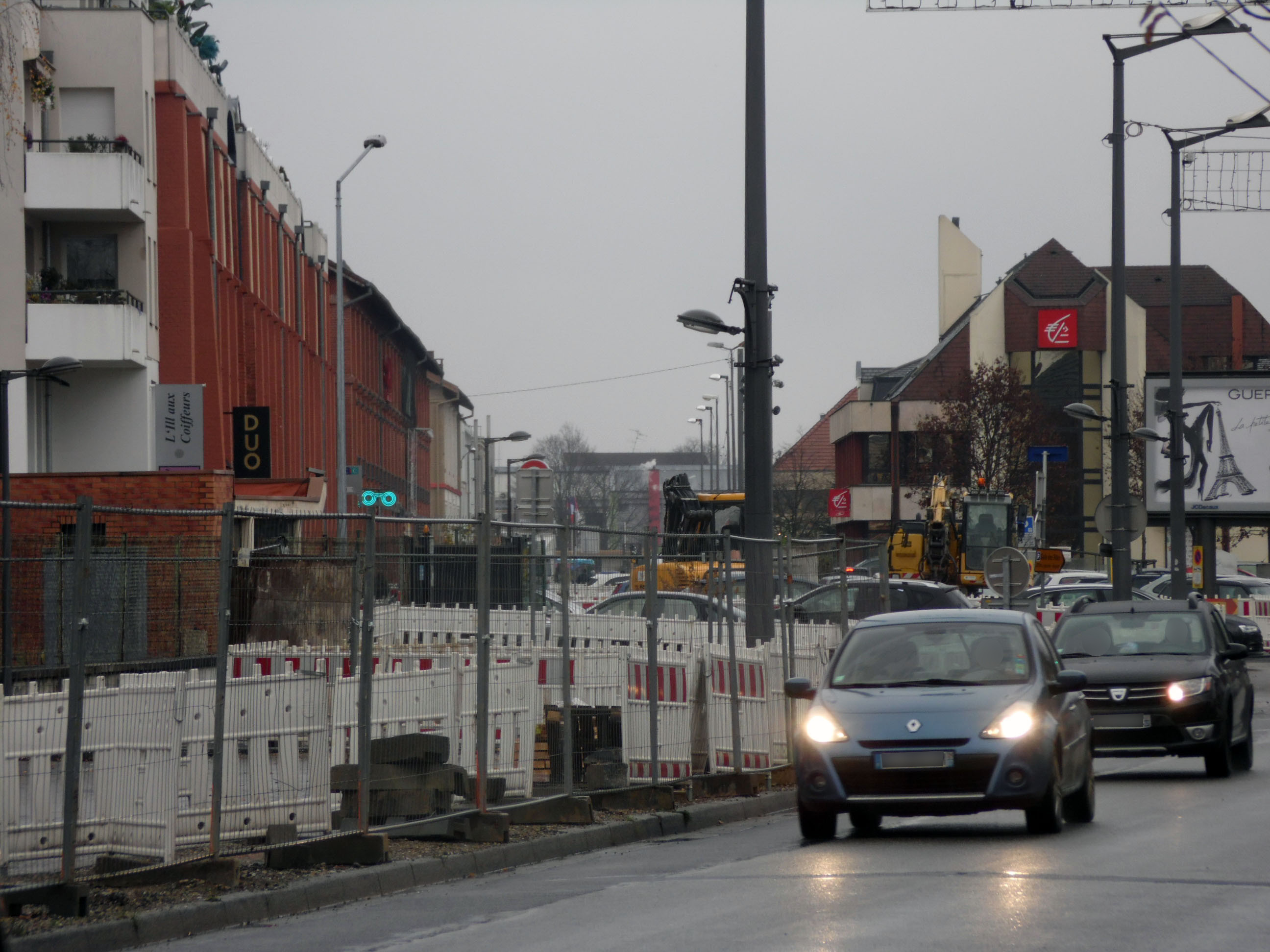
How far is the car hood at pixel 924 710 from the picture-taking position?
11.9 meters

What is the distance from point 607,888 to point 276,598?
2441mm

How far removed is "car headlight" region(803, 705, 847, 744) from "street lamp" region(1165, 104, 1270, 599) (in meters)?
22.4

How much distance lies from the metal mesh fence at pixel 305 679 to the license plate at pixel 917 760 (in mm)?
2385

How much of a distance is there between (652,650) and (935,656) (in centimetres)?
229

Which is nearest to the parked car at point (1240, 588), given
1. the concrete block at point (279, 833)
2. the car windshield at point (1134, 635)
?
the car windshield at point (1134, 635)

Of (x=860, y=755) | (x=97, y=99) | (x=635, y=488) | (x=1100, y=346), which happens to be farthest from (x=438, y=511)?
(x=860, y=755)

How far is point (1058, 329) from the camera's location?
8144cm

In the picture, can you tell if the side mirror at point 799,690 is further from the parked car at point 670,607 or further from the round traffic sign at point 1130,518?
the round traffic sign at point 1130,518

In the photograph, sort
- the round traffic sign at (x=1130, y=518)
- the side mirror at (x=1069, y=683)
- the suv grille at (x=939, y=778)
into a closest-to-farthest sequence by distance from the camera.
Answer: the suv grille at (x=939, y=778) < the side mirror at (x=1069, y=683) < the round traffic sign at (x=1130, y=518)

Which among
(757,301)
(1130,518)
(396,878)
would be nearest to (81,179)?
(1130,518)

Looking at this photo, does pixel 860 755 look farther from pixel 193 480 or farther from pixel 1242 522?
pixel 1242 522

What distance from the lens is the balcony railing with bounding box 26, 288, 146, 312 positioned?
38.3m

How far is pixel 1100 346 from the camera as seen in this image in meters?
81.6

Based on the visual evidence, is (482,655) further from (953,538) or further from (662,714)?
(953,538)
